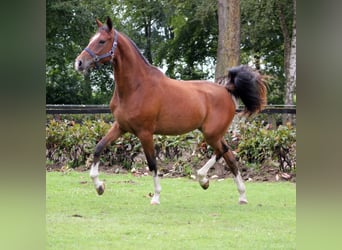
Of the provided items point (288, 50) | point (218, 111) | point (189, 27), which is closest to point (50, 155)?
point (218, 111)

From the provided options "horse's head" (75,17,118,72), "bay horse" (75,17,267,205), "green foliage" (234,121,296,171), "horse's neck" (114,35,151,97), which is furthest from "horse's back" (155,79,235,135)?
"green foliage" (234,121,296,171)

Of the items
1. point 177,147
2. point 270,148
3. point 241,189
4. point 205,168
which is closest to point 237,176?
point 241,189

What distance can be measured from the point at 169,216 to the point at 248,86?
2362 millimetres

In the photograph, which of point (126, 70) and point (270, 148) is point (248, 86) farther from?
point (270, 148)

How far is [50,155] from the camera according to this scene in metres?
10.9

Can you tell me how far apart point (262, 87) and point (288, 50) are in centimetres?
1509

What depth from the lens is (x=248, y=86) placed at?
7.74m

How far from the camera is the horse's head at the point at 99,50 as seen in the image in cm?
626

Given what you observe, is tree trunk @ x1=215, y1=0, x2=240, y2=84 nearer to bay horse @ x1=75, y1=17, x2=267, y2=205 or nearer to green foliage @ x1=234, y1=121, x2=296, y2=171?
green foliage @ x1=234, y1=121, x2=296, y2=171

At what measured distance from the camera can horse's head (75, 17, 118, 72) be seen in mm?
6262

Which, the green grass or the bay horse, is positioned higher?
the bay horse

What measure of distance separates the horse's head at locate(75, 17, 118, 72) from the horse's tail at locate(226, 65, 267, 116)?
6.16 feet

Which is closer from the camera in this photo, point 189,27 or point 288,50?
point 288,50
